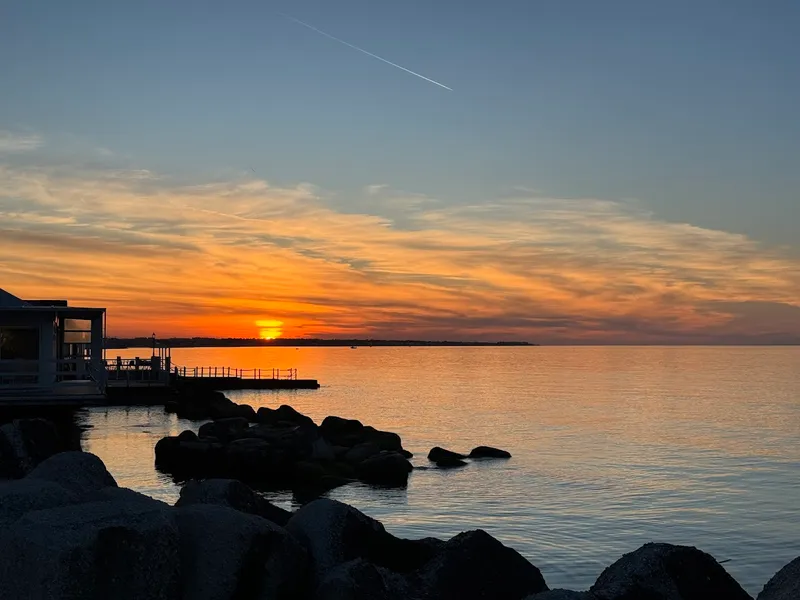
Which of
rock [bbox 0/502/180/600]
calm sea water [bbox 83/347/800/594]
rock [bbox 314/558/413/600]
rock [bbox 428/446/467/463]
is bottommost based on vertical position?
calm sea water [bbox 83/347/800/594]

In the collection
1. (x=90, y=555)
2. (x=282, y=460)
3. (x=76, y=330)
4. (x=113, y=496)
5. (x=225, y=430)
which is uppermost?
(x=76, y=330)

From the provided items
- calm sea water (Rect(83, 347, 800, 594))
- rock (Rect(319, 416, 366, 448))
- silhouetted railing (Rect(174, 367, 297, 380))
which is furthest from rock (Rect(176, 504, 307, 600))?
silhouetted railing (Rect(174, 367, 297, 380))

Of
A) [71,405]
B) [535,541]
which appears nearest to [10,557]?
[535,541]

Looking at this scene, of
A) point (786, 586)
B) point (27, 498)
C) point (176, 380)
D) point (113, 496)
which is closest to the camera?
point (786, 586)

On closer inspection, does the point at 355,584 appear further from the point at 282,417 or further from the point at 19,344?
the point at 282,417

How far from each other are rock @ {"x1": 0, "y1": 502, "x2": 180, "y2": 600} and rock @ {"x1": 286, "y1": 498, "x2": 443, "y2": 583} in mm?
2651

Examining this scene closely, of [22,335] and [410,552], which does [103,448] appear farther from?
[410,552]

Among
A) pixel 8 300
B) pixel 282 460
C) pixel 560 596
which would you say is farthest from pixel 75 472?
pixel 8 300

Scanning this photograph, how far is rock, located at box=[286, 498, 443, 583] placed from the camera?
12.1m

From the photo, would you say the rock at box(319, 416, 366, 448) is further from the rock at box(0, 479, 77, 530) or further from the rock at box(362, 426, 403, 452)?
the rock at box(0, 479, 77, 530)

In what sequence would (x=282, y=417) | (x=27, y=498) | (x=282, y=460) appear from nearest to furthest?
(x=27, y=498) < (x=282, y=460) < (x=282, y=417)

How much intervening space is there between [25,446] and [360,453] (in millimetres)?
16683

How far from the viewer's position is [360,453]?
3334 cm

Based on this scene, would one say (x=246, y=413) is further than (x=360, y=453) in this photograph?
Yes
